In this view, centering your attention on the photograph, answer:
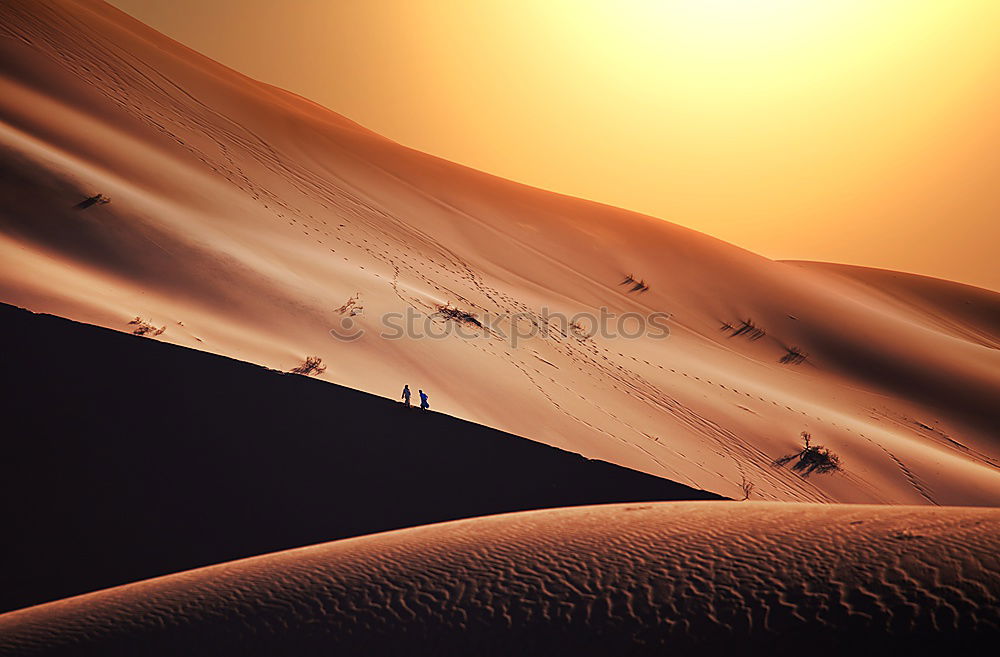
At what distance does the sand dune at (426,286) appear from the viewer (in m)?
7.80

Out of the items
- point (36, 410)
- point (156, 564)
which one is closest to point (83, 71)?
point (36, 410)

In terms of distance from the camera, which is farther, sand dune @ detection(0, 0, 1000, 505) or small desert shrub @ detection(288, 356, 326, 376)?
sand dune @ detection(0, 0, 1000, 505)

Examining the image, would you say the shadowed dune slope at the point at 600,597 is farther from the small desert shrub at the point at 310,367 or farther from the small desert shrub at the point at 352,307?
the small desert shrub at the point at 352,307

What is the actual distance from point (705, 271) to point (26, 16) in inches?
740

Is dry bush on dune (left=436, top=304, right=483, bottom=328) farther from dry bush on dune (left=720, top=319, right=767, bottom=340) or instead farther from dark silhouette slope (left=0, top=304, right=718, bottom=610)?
dry bush on dune (left=720, top=319, right=767, bottom=340)

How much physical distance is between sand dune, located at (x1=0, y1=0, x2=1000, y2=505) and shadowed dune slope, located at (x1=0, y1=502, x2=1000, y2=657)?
4425mm

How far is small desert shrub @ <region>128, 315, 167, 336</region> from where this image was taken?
5.81m

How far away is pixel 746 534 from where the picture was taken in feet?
6.72

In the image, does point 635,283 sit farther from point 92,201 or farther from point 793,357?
point 92,201

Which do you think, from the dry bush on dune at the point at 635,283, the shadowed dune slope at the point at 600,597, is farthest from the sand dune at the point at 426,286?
the shadowed dune slope at the point at 600,597

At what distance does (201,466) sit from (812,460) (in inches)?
316

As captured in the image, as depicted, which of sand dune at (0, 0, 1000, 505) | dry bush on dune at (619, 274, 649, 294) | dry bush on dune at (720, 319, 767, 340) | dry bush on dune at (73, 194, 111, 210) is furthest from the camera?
dry bush on dune at (619, 274, 649, 294)

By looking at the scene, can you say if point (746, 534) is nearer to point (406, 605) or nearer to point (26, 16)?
point (406, 605)

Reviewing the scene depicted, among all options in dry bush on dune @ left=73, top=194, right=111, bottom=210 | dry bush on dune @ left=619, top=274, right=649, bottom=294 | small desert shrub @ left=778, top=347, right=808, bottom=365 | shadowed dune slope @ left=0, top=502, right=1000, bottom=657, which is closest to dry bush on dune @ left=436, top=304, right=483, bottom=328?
dry bush on dune @ left=73, top=194, right=111, bottom=210
